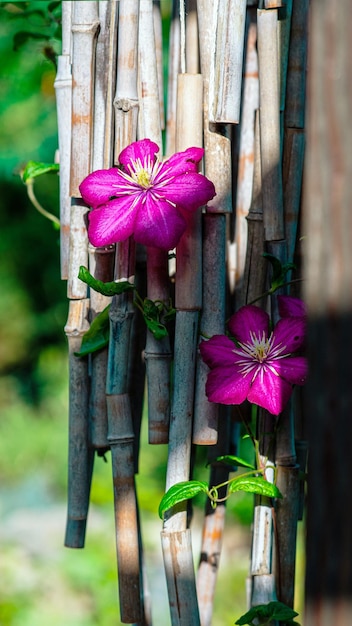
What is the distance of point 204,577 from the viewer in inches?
44.0

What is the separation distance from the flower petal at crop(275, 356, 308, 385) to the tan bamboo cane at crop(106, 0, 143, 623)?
0.58 feet

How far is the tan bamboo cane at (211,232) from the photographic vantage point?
0.86 meters

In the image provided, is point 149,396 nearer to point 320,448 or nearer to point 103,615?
point 320,448

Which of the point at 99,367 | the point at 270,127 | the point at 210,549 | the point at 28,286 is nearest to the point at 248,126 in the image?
the point at 270,127

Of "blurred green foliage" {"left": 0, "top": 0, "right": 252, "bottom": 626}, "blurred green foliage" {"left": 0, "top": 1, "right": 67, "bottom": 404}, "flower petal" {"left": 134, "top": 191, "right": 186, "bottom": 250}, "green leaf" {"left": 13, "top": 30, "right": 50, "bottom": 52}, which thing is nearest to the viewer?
"flower petal" {"left": 134, "top": 191, "right": 186, "bottom": 250}

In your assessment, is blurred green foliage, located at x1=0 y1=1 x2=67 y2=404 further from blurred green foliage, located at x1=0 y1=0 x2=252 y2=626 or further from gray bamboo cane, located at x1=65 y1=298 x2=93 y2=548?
gray bamboo cane, located at x1=65 y1=298 x2=93 y2=548

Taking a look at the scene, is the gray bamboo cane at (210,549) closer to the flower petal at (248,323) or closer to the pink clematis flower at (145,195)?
the flower petal at (248,323)

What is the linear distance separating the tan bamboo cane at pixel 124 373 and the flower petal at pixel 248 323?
0.12 meters

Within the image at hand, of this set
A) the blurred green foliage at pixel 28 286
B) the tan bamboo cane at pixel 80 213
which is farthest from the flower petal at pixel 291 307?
the blurred green foliage at pixel 28 286

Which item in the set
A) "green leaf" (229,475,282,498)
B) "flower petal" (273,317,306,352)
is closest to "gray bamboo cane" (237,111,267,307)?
"flower petal" (273,317,306,352)

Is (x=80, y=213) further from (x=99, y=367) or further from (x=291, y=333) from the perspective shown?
(x=291, y=333)

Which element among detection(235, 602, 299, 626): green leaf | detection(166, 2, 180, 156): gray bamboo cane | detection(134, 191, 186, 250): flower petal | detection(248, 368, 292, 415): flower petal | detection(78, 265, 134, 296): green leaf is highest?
detection(166, 2, 180, 156): gray bamboo cane

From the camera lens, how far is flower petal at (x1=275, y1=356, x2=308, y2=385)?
81 cm

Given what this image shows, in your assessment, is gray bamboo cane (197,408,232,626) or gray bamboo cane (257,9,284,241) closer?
gray bamboo cane (257,9,284,241)
